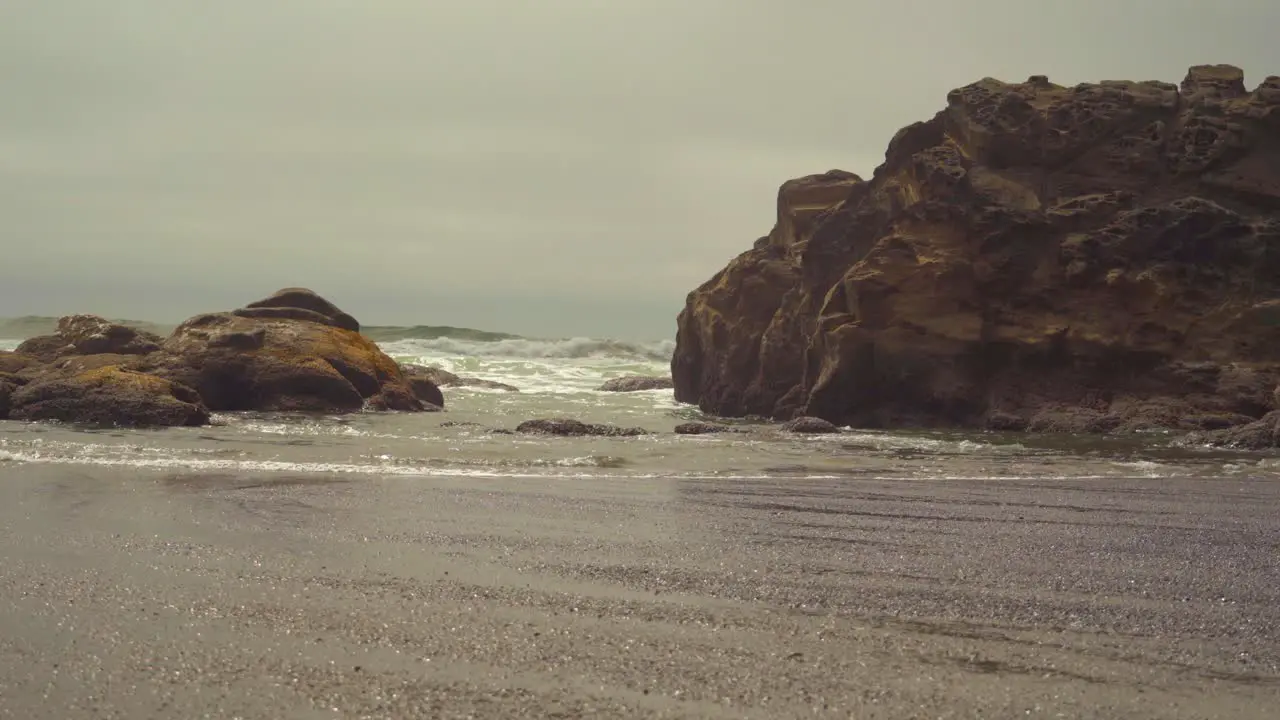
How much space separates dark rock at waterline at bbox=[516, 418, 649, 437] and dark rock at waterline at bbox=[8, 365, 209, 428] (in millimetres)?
4824

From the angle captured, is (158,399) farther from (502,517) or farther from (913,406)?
(913,406)

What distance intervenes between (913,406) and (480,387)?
17.6 meters

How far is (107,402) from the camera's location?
48.3ft

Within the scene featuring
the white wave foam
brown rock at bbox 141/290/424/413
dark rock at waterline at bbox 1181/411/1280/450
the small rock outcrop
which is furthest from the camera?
the white wave foam

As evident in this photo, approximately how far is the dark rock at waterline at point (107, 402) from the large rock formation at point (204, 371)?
2 centimetres

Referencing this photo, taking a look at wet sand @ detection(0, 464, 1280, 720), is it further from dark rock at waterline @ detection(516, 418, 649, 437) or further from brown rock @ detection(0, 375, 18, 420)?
brown rock @ detection(0, 375, 18, 420)

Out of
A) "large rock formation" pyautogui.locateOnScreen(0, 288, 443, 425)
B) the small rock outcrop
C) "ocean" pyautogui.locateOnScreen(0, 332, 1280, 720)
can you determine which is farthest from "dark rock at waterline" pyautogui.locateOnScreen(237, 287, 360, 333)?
"ocean" pyautogui.locateOnScreen(0, 332, 1280, 720)

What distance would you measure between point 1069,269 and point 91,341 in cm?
1907

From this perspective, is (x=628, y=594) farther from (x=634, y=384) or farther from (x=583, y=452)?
(x=634, y=384)

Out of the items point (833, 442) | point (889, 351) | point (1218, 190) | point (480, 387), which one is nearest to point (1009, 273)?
point (889, 351)

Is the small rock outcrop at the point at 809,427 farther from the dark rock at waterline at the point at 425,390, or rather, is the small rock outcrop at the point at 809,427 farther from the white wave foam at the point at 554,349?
the white wave foam at the point at 554,349

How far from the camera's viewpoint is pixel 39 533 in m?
5.34

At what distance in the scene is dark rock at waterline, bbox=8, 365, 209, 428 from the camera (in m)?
14.4

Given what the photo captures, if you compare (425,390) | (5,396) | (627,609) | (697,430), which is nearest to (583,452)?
(697,430)
